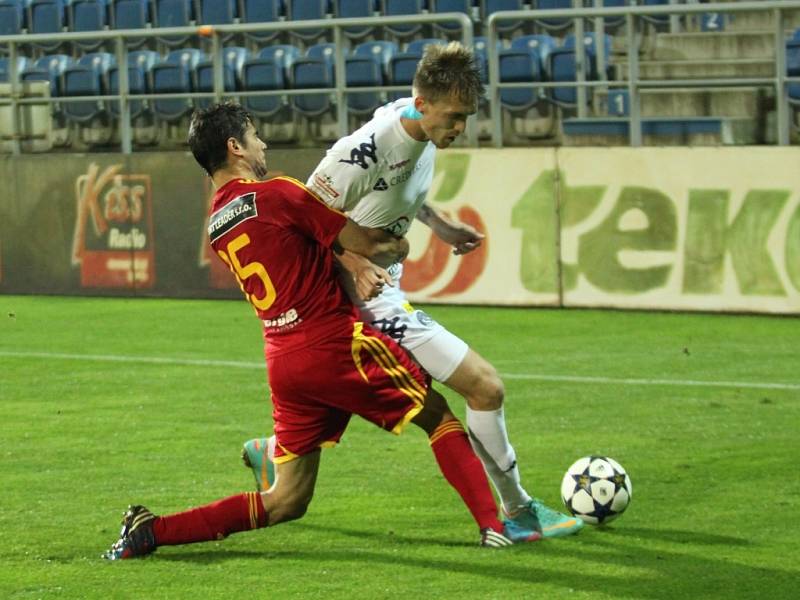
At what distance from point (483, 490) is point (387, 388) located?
0.54 metres

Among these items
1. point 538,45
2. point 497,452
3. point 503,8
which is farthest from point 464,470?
point 503,8

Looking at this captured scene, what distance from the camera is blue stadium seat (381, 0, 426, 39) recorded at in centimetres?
1720

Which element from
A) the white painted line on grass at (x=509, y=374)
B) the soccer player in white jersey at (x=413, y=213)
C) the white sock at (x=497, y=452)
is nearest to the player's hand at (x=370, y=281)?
the soccer player in white jersey at (x=413, y=213)

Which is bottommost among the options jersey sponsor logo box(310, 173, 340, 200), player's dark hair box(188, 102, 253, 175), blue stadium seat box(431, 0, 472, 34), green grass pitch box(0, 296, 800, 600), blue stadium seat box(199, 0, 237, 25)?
green grass pitch box(0, 296, 800, 600)

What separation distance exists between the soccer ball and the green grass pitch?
0.24 ft

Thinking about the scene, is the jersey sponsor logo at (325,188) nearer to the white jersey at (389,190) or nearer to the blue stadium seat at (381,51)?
the white jersey at (389,190)

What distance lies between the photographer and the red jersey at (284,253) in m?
5.86

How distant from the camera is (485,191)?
1427 cm

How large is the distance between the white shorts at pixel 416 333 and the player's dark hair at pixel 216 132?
0.78 meters

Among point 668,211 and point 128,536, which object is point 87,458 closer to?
point 128,536

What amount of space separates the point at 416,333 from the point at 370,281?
627 mm

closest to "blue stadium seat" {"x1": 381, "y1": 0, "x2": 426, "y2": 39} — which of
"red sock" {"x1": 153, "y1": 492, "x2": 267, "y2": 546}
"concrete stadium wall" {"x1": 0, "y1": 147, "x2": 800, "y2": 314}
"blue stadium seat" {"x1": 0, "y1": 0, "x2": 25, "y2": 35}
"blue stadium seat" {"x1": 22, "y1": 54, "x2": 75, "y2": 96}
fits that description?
"concrete stadium wall" {"x1": 0, "y1": 147, "x2": 800, "y2": 314}

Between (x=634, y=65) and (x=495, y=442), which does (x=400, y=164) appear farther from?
(x=634, y=65)

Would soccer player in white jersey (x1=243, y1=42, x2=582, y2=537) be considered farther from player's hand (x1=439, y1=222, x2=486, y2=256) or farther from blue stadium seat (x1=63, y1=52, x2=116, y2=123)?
blue stadium seat (x1=63, y1=52, x2=116, y2=123)
